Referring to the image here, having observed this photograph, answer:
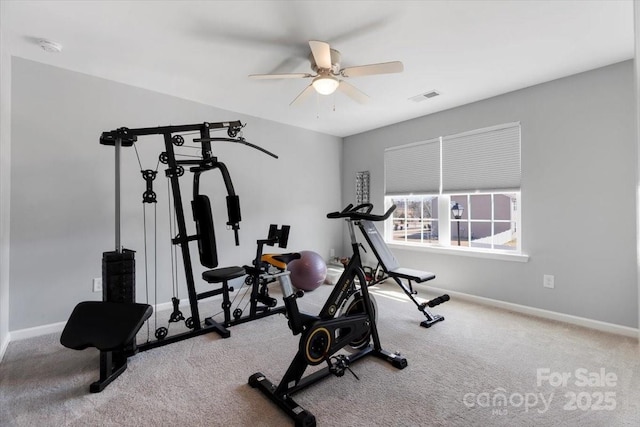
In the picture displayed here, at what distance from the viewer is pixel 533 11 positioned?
200 centimetres

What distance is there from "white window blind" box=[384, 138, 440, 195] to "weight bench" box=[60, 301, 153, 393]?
3.64 m

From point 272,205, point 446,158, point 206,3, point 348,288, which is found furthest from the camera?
point 272,205

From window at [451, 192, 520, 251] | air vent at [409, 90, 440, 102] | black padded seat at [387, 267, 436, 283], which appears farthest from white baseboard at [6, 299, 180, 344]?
window at [451, 192, 520, 251]

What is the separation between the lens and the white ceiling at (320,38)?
1977mm

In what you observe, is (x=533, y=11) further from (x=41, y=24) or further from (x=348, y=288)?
(x=41, y=24)

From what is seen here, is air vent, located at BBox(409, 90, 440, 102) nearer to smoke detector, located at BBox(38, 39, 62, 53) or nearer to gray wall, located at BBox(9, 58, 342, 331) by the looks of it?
gray wall, located at BBox(9, 58, 342, 331)

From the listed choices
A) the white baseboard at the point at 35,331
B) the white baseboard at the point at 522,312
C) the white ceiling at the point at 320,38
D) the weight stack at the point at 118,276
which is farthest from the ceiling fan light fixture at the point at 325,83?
the white baseboard at the point at 35,331

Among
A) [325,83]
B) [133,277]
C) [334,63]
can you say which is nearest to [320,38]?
[334,63]

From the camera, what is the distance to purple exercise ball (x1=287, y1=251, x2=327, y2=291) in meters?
3.81

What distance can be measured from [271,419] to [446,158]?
3.60 m

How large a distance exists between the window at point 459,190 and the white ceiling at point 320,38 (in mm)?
725

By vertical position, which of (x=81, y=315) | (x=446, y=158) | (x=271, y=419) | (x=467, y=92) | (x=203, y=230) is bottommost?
(x=271, y=419)

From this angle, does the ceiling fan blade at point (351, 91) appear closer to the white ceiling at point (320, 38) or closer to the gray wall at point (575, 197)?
the white ceiling at point (320, 38)

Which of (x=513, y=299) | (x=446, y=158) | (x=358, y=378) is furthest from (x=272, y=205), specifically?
(x=513, y=299)
